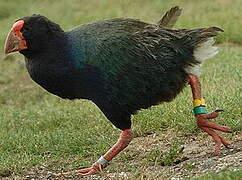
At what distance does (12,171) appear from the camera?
25.8 ft

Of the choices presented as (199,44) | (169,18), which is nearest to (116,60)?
(199,44)

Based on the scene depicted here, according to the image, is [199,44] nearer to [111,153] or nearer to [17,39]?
[111,153]

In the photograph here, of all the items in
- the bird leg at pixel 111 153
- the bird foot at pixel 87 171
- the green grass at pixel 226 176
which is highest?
the green grass at pixel 226 176

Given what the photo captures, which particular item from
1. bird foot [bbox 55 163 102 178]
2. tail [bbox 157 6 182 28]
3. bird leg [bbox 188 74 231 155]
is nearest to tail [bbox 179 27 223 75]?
bird leg [bbox 188 74 231 155]

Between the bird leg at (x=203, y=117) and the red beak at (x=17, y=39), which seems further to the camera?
the bird leg at (x=203, y=117)

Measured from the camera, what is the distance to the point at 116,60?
680 centimetres

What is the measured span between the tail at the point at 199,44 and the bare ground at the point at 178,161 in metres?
0.93

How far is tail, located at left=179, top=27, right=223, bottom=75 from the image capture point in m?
7.00

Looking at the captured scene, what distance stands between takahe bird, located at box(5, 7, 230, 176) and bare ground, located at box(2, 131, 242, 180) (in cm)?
33

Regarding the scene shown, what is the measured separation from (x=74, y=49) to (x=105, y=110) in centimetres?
69

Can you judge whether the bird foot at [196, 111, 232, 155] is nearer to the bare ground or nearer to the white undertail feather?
the bare ground

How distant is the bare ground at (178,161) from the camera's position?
21.0 ft

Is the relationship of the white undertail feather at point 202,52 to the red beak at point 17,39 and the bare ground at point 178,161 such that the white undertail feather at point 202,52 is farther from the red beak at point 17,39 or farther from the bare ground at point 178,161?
the red beak at point 17,39

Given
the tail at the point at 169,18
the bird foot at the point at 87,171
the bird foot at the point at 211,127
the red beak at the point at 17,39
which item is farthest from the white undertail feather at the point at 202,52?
the red beak at the point at 17,39
